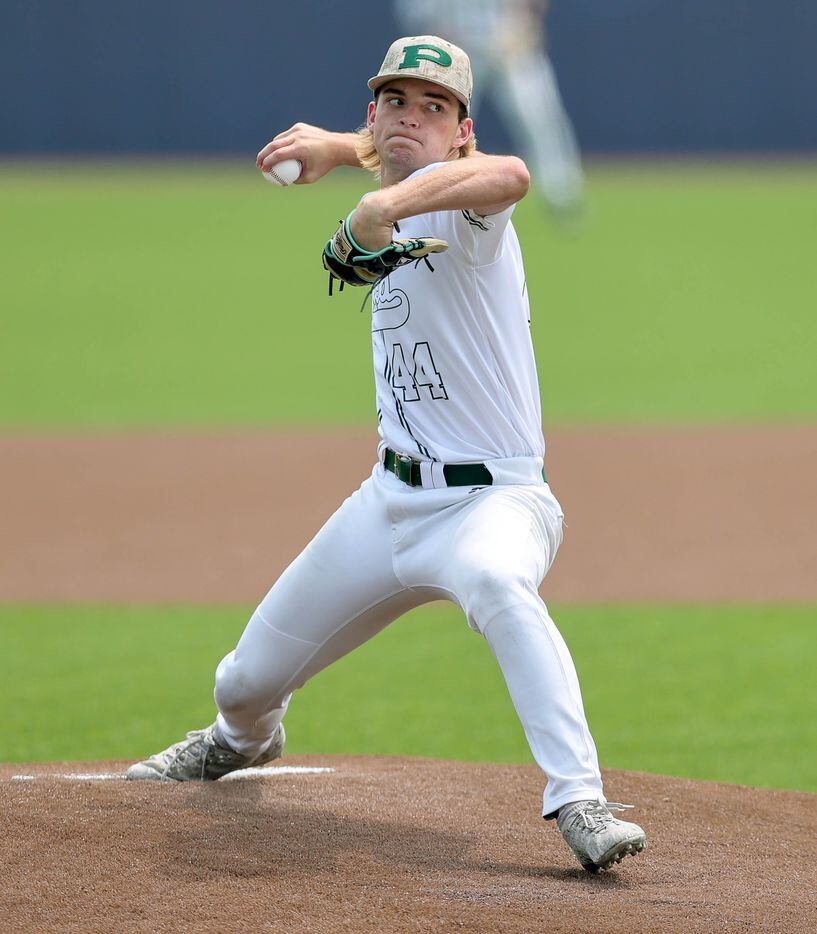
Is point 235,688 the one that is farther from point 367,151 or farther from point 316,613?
point 367,151

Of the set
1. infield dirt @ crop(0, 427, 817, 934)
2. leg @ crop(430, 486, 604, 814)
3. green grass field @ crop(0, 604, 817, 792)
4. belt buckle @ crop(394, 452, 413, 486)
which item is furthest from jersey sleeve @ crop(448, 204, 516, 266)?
green grass field @ crop(0, 604, 817, 792)

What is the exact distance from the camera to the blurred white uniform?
71.5 feet

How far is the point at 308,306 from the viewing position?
18047 millimetres

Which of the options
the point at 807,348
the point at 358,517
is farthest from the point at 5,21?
the point at 358,517

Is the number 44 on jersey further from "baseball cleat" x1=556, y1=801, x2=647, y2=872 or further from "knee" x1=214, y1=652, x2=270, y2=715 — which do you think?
"baseball cleat" x1=556, y1=801, x2=647, y2=872

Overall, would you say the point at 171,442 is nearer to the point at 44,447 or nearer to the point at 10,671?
the point at 44,447

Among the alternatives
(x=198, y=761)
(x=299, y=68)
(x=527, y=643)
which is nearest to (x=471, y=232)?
(x=527, y=643)

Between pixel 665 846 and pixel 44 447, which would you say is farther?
pixel 44 447

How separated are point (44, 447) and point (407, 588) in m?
7.15

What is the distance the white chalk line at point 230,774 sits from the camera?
4.65m

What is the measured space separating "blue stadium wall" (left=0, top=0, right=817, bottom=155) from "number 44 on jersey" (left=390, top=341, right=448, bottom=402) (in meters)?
23.4

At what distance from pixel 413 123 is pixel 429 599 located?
1280mm

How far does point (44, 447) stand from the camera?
11.0 m

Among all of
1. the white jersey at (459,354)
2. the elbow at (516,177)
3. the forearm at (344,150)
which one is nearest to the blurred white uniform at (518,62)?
the forearm at (344,150)
